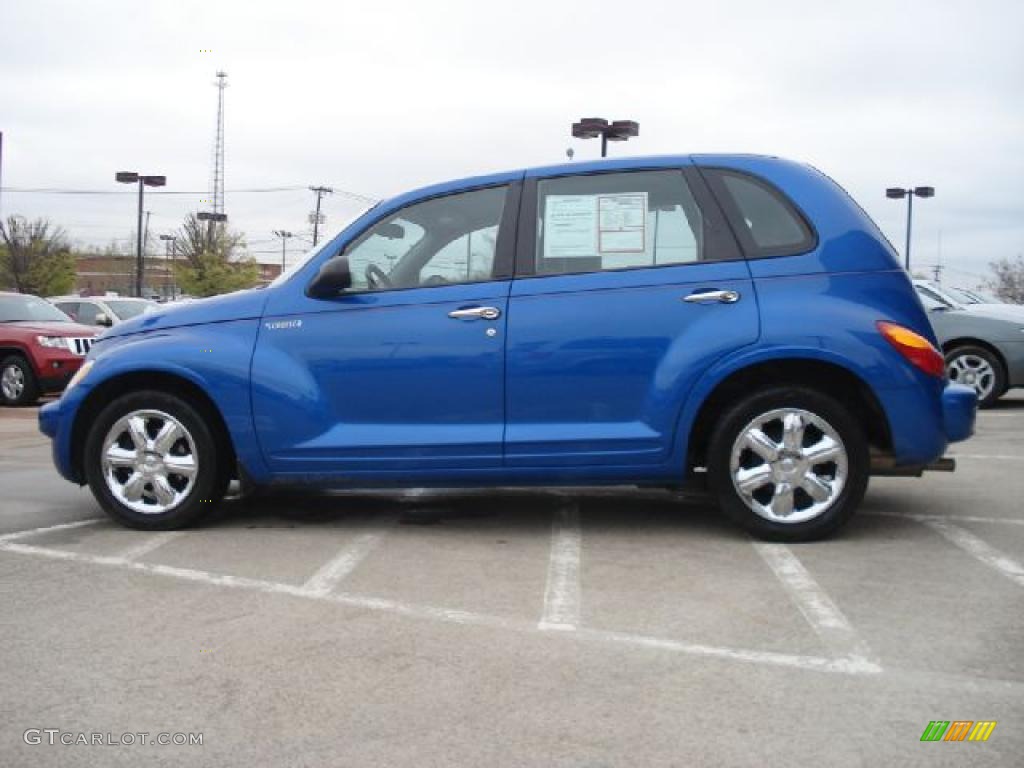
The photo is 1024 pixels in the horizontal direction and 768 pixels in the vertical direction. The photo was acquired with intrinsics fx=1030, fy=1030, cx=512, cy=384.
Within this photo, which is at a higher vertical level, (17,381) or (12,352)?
(12,352)

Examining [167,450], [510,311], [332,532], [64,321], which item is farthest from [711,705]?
[64,321]

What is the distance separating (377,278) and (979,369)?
8229 mm

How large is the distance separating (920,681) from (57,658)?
2779 millimetres

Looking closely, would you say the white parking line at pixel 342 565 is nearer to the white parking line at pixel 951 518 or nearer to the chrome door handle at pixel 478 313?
the chrome door handle at pixel 478 313

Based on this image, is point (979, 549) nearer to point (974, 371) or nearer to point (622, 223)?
point (622, 223)

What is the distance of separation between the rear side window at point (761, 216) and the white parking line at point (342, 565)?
91.2 inches

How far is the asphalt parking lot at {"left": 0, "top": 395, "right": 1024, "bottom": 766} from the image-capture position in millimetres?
2791

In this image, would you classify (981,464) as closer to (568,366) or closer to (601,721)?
(568,366)

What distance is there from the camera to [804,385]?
4.93 meters

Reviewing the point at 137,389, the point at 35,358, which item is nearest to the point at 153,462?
the point at 137,389

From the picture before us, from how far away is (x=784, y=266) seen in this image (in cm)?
484

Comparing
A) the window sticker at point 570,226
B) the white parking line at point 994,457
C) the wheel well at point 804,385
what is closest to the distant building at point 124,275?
the white parking line at point 994,457

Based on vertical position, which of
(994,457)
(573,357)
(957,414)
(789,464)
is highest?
(573,357)

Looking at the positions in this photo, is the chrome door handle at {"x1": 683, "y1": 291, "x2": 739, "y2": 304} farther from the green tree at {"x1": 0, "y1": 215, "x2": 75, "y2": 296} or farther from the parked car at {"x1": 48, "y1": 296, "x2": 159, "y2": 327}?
the green tree at {"x1": 0, "y1": 215, "x2": 75, "y2": 296}
